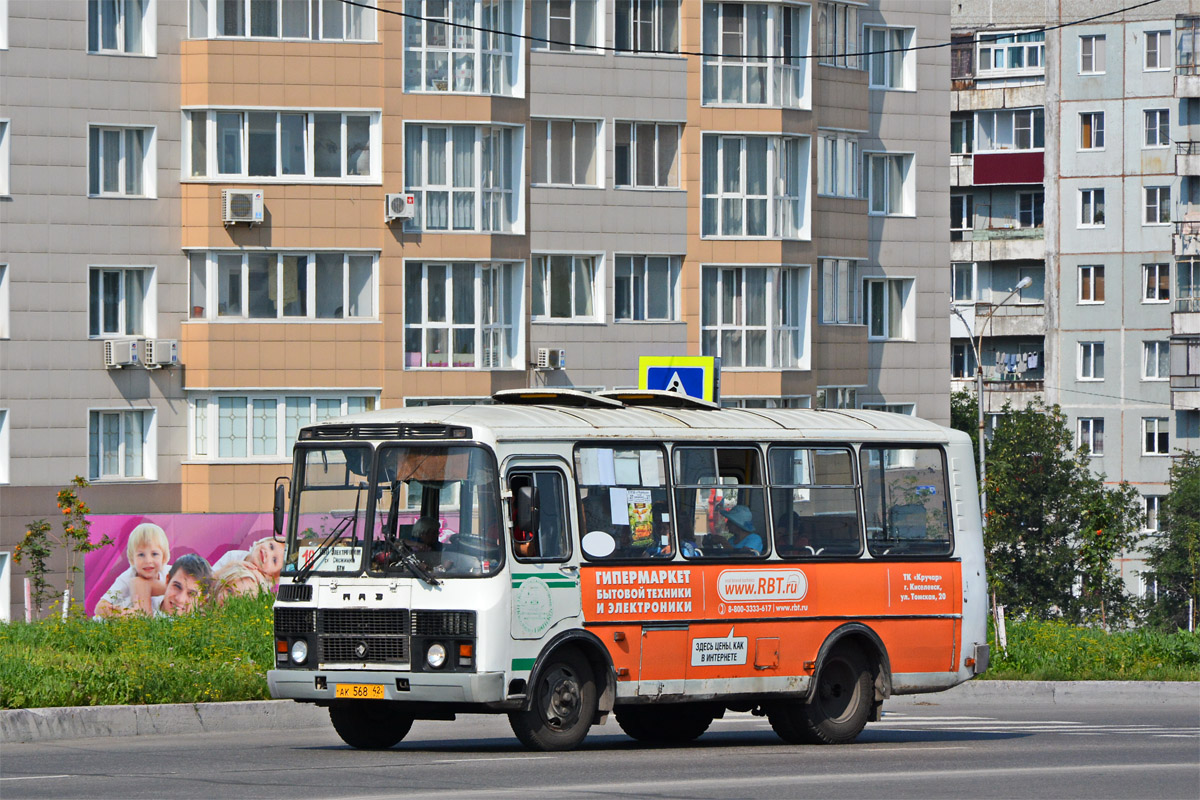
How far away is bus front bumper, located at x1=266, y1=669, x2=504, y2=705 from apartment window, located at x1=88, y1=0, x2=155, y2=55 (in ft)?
93.1

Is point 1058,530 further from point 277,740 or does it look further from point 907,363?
point 277,740

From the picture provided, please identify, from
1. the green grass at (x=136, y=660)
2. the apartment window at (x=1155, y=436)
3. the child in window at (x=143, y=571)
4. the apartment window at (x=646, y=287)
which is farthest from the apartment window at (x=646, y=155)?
the apartment window at (x=1155, y=436)

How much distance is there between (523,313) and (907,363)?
1156 centimetres

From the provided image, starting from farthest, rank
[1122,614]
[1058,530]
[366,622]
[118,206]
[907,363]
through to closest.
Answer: [1058,530], [1122,614], [907,363], [118,206], [366,622]

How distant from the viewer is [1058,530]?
70750 mm

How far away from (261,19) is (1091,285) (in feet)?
152

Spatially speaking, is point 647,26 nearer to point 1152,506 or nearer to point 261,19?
point 261,19

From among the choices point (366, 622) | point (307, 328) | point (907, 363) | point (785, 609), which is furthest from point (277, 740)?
→ point (907, 363)

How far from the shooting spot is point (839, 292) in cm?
4856

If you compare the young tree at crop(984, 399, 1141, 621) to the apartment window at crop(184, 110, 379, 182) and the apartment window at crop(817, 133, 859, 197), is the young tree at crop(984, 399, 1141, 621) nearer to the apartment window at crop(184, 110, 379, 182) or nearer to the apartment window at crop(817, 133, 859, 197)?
the apartment window at crop(817, 133, 859, 197)

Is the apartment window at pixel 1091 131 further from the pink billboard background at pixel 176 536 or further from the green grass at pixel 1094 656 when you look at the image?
the green grass at pixel 1094 656

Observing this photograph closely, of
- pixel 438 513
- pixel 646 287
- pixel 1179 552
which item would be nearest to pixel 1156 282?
pixel 1179 552

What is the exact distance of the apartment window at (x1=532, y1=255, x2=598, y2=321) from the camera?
4466 cm

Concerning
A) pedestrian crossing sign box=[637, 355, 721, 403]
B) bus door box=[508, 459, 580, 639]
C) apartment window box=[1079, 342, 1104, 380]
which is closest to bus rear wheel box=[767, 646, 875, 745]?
bus door box=[508, 459, 580, 639]
